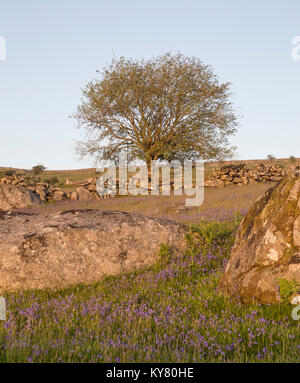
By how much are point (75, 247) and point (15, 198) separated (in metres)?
18.7

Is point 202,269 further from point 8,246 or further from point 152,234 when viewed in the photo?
point 8,246

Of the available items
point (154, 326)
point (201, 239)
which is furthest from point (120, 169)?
point (154, 326)

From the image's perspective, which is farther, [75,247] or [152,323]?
[75,247]

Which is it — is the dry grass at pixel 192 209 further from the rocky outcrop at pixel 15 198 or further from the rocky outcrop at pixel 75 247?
the rocky outcrop at pixel 75 247

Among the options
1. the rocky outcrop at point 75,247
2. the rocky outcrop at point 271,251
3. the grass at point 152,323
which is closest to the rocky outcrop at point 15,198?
the rocky outcrop at point 75,247

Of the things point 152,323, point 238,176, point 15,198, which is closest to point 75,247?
point 152,323

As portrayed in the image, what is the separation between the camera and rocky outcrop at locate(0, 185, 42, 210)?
23.5 meters

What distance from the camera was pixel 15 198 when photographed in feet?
78.0

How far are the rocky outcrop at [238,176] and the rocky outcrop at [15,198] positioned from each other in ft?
53.5

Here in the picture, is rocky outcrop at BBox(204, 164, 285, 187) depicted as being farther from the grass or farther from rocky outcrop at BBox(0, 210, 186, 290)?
the grass

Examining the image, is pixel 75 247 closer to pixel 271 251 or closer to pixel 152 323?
pixel 152 323

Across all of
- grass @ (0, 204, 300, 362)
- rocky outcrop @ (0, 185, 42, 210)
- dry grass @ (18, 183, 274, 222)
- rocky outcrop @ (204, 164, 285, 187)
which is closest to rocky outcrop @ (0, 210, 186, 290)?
grass @ (0, 204, 300, 362)
